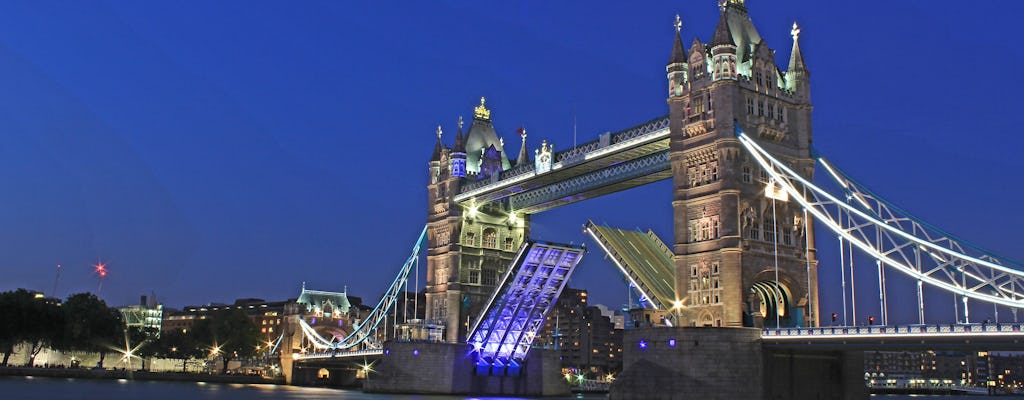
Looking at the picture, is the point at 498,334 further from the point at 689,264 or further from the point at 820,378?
the point at 820,378

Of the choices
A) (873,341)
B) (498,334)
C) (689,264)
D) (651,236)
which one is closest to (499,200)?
(498,334)

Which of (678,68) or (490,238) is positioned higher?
(678,68)

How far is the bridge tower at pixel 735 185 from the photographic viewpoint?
55.9 m

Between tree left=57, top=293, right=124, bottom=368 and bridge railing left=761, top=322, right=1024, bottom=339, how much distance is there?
80325 millimetres

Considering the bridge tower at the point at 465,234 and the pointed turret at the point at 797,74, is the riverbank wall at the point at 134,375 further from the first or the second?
the pointed turret at the point at 797,74

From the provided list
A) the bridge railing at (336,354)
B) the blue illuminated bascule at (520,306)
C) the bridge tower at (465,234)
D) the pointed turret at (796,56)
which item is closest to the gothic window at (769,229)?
A: the pointed turret at (796,56)

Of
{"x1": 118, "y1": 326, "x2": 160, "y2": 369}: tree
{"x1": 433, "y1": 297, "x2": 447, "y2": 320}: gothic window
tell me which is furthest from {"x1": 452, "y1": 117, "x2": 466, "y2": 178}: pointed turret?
{"x1": 118, "y1": 326, "x2": 160, "y2": 369}: tree

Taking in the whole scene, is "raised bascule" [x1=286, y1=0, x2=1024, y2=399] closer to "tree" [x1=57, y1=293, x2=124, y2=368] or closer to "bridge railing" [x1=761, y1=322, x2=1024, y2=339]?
"bridge railing" [x1=761, y1=322, x2=1024, y2=339]

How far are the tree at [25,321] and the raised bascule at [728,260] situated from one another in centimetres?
4488

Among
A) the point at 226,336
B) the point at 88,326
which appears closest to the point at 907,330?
the point at 88,326

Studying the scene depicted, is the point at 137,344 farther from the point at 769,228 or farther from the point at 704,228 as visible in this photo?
the point at 769,228

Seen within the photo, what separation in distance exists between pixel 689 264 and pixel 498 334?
22166mm

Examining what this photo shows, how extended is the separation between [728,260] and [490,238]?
34168 millimetres

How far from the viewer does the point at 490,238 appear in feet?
285
